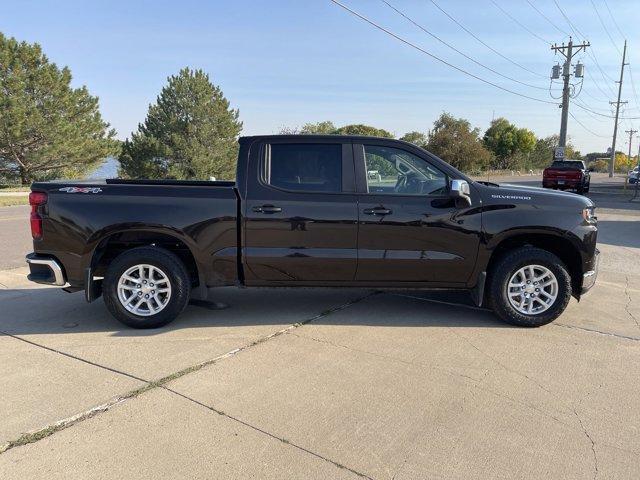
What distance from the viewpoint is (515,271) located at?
5078 mm

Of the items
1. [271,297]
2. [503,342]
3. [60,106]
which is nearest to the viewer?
[503,342]

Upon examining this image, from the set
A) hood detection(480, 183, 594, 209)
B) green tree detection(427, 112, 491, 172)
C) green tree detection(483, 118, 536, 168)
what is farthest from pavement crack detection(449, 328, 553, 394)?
green tree detection(483, 118, 536, 168)

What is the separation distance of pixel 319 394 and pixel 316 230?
5.76ft

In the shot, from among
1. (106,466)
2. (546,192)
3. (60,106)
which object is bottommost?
(106,466)

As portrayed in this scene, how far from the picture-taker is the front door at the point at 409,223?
16.2 ft

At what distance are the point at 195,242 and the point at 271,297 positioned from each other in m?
1.59

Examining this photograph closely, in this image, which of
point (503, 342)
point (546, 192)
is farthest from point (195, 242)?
point (546, 192)

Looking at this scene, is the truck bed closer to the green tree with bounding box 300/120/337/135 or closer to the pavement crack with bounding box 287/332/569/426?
the pavement crack with bounding box 287/332/569/426

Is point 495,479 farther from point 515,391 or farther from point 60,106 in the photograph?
point 60,106

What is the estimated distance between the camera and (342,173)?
5012mm

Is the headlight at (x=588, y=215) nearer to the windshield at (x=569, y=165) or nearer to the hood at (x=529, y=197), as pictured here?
the hood at (x=529, y=197)

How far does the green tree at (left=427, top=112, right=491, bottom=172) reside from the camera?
52812mm

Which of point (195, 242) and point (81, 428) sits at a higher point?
point (195, 242)

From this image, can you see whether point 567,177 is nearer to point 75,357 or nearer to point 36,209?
point 36,209
